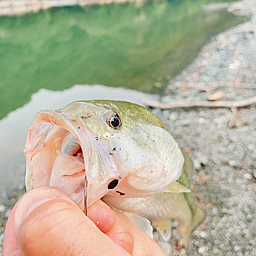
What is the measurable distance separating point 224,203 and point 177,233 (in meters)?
0.51

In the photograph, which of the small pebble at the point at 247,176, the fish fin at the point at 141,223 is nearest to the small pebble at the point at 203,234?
the small pebble at the point at 247,176

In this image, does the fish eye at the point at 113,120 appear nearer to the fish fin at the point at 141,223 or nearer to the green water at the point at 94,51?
the fish fin at the point at 141,223

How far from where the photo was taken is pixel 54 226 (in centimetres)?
51

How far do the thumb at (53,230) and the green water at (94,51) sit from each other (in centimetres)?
365

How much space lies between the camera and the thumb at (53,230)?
50 cm

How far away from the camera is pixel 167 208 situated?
1.28 meters

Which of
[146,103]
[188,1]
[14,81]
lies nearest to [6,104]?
[14,81]

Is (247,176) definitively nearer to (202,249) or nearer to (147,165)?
(202,249)

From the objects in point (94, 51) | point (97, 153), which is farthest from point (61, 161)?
point (94, 51)

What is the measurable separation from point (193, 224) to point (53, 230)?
1443 mm

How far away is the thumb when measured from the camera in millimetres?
502

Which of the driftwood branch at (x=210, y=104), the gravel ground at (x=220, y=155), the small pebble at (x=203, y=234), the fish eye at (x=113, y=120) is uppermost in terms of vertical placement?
the fish eye at (x=113, y=120)

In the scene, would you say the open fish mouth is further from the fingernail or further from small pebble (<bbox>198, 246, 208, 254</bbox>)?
small pebble (<bbox>198, 246, 208, 254</bbox>)

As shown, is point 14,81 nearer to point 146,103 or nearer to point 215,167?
point 146,103
